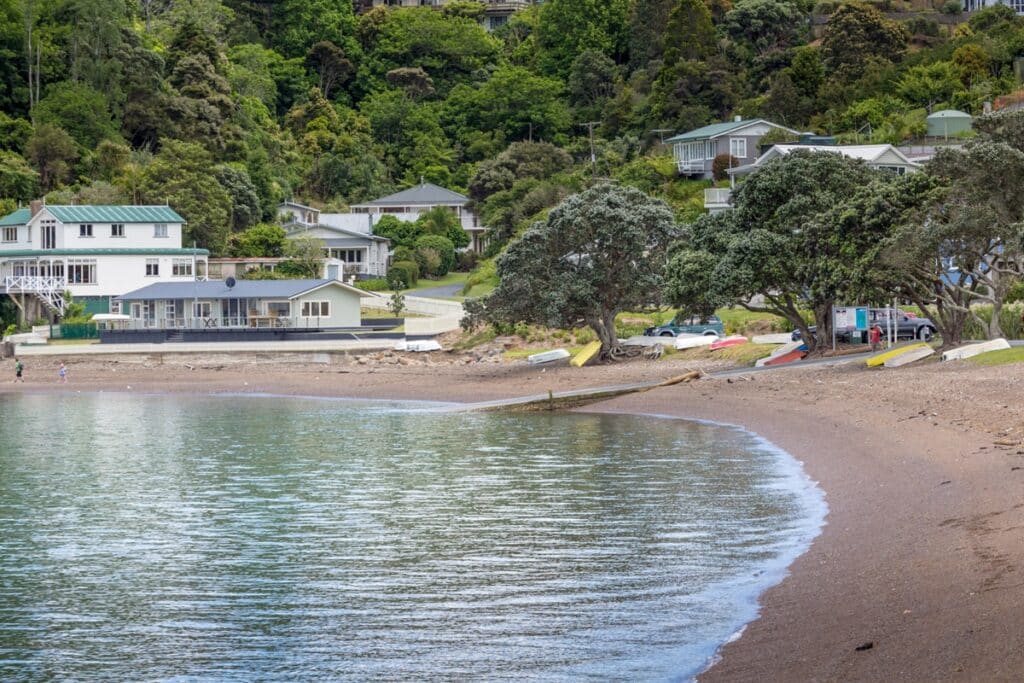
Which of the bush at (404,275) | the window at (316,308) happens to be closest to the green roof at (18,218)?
the window at (316,308)

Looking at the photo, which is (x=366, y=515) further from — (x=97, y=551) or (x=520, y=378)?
(x=520, y=378)

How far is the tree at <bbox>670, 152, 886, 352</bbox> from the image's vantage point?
50.1m

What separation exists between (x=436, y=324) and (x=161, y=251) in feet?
69.7

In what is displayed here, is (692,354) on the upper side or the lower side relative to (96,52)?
lower

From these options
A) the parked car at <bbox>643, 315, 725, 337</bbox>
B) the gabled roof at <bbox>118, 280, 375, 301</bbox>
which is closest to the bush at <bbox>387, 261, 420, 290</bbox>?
the gabled roof at <bbox>118, 280, 375, 301</bbox>

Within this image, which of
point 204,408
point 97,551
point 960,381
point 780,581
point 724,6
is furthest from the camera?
point 724,6

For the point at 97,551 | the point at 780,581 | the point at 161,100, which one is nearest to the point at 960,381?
the point at 780,581

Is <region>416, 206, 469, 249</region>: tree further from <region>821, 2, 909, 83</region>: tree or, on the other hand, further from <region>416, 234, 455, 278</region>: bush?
<region>821, 2, 909, 83</region>: tree

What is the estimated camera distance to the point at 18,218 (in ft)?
301

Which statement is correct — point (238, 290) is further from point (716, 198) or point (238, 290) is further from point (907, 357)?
point (907, 357)

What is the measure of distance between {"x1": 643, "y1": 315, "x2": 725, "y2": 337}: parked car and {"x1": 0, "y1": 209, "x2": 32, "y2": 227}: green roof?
44.6 m

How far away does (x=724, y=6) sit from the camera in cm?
13062

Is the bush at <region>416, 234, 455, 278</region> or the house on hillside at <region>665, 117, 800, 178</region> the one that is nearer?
the house on hillside at <region>665, 117, 800, 178</region>

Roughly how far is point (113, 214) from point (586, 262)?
41.1 meters
